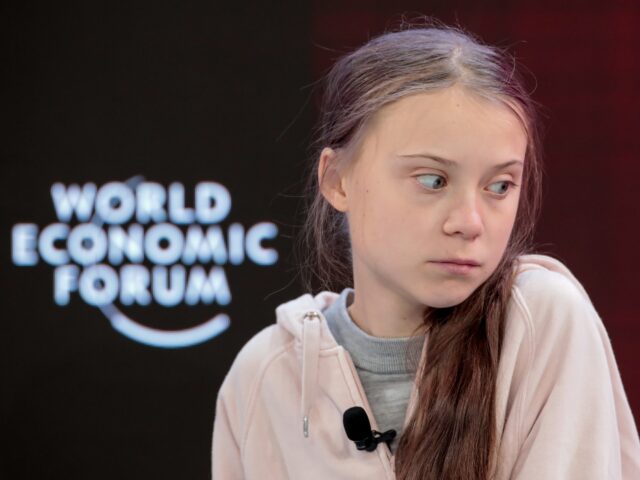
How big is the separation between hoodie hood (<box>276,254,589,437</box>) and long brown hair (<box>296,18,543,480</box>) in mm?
43

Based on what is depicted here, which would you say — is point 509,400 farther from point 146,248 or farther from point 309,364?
point 146,248

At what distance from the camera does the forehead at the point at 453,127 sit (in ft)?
4.24

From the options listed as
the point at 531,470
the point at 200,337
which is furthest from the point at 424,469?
the point at 200,337

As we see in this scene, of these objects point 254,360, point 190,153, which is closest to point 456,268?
point 254,360

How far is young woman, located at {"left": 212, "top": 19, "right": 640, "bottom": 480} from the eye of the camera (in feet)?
4.24

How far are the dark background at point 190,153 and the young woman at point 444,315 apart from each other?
58.0 inches

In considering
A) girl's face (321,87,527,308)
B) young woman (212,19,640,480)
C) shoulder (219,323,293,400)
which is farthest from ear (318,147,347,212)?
shoulder (219,323,293,400)

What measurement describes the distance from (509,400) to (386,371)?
197 mm

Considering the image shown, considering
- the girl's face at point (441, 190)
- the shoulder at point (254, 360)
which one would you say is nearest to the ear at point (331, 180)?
the girl's face at point (441, 190)

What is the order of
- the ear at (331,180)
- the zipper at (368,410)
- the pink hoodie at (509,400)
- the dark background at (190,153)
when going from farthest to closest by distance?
1. the dark background at (190,153)
2. the ear at (331,180)
3. the zipper at (368,410)
4. the pink hoodie at (509,400)

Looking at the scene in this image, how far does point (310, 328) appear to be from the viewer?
152 cm

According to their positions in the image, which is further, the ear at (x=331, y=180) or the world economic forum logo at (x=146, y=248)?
the world economic forum logo at (x=146, y=248)

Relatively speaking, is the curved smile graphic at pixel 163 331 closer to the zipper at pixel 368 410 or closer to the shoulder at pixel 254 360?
the shoulder at pixel 254 360

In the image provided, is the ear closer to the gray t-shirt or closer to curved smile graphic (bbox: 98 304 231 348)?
the gray t-shirt
